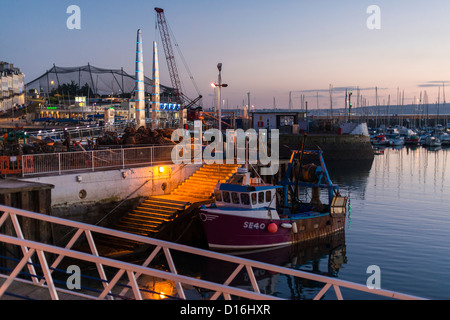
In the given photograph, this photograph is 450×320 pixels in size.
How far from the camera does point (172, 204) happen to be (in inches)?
1017

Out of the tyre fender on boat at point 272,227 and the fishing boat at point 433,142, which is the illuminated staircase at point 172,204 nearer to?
A: the tyre fender on boat at point 272,227

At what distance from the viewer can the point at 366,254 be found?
84.1 feet

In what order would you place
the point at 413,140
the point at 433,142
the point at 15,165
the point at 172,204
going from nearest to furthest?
the point at 15,165 → the point at 172,204 → the point at 433,142 → the point at 413,140

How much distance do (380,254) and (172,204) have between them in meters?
11.8

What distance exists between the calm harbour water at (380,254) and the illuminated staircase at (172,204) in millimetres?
2755

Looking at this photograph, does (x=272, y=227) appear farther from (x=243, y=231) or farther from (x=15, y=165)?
(x=15, y=165)

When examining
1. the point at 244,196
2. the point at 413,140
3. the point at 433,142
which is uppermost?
the point at 244,196

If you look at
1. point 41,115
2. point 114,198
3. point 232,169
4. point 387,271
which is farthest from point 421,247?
point 41,115

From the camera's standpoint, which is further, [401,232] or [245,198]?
[401,232]

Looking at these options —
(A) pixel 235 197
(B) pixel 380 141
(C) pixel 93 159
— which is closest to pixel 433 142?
(B) pixel 380 141

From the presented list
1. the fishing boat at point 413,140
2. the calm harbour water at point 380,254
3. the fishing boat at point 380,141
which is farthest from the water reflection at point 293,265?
the fishing boat at point 413,140
